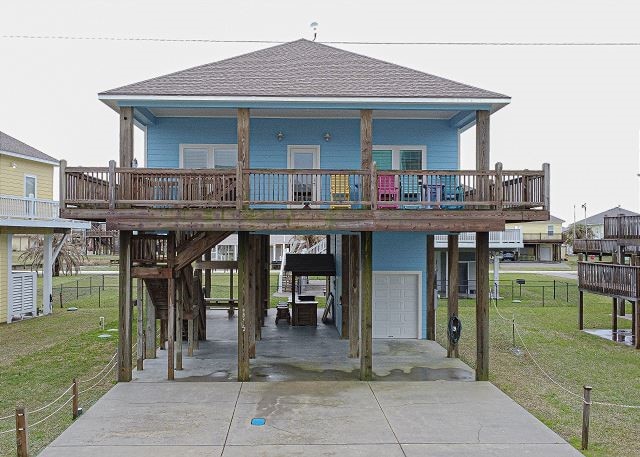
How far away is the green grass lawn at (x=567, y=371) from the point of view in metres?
9.70

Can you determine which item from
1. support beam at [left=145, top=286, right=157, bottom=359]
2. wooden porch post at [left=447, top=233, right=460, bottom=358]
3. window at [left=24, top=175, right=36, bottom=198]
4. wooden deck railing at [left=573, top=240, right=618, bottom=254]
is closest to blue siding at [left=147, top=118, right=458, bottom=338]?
wooden porch post at [left=447, top=233, right=460, bottom=358]

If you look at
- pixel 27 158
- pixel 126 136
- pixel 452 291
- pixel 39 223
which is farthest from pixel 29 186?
pixel 452 291

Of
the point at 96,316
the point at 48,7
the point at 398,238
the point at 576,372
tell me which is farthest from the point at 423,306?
the point at 48,7

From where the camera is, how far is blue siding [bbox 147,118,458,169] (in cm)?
1571

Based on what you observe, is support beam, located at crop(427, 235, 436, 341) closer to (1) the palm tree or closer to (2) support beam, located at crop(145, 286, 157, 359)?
(2) support beam, located at crop(145, 286, 157, 359)

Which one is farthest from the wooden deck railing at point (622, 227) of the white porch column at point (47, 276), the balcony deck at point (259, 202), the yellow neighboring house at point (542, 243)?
the yellow neighboring house at point (542, 243)

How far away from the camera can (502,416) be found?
33.8ft

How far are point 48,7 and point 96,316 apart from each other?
12.4 meters

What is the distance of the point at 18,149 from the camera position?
24516mm

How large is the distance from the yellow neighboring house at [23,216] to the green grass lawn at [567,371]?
1641cm

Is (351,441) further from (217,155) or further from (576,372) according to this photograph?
(217,155)

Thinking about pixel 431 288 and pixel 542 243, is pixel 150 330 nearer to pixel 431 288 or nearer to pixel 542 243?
pixel 431 288

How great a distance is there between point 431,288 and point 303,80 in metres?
7.92

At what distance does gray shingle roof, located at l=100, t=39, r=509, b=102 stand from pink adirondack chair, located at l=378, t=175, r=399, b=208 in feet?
6.08
